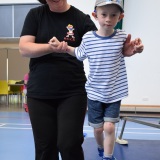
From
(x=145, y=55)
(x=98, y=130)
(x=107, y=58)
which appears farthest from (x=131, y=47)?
(x=145, y=55)

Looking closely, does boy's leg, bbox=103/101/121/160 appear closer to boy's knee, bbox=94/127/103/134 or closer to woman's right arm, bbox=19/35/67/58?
boy's knee, bbox=94/127/103/134

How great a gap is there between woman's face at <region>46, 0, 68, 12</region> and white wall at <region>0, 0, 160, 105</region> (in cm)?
478

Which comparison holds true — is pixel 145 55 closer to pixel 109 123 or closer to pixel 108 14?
pixel 109 123

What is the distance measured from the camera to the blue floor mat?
237 centimetres

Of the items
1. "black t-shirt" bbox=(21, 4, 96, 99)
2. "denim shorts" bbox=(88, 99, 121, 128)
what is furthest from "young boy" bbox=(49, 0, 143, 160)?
"black t-shirt" bbox=(21, 4, 96, 99)

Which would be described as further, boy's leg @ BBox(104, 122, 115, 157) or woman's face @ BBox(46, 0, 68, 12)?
boy's leg @ BBox(104, 122, 115, 157)

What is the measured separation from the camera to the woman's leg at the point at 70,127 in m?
1.22

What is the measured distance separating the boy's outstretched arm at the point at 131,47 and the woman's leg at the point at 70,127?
435 mm

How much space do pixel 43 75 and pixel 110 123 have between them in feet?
2.10

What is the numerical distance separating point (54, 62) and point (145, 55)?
495 cm

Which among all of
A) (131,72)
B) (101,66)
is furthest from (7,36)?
(101,66)

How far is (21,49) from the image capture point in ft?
4.30

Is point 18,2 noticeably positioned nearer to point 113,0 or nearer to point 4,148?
point 4,148

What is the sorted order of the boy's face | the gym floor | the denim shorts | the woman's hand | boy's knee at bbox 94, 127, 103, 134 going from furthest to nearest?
the gym floor → boy's knee at bbox 94, 127, 103, 134 → the denim shorts → the boy's face → the woman's hand
